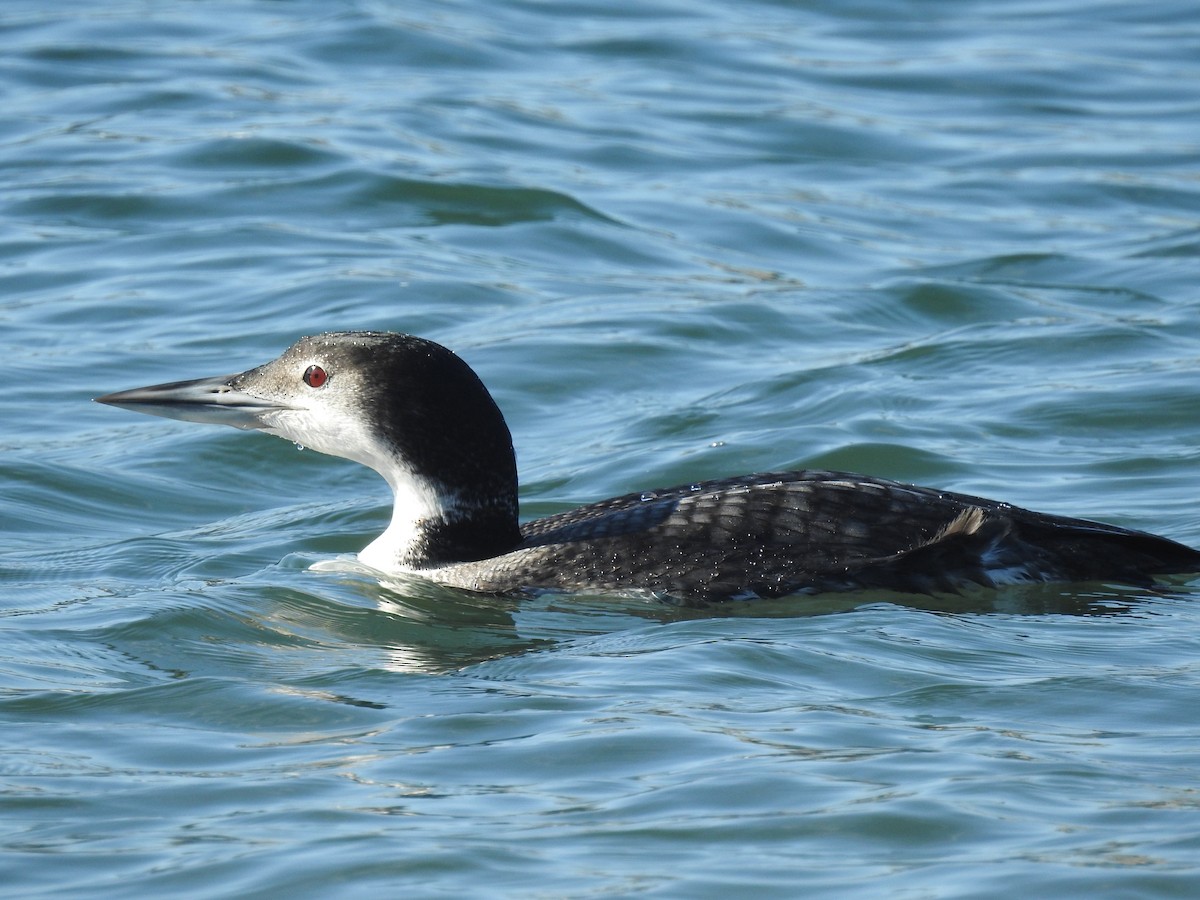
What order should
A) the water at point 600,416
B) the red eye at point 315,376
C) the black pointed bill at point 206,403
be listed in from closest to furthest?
the water at point 600,416 → the red eye at point 315,376 → the black pointed bill at point 206,403

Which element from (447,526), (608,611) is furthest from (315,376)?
(608,611)

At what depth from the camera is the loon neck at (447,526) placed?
6.89m

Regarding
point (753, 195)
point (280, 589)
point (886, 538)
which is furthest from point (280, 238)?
point (886, 538)

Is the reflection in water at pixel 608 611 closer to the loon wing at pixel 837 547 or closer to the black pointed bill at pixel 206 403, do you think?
the loon wing at pixel 837 547

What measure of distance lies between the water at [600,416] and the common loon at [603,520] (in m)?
0.11

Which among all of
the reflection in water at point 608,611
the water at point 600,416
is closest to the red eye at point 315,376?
the water at point 600,416

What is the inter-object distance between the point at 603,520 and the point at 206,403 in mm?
1455

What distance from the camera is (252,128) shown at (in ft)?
44.5

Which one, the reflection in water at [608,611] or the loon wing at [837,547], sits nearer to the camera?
the reflection in water at [608,611]

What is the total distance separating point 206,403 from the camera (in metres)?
7.05

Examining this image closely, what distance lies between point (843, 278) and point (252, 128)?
4.45 m

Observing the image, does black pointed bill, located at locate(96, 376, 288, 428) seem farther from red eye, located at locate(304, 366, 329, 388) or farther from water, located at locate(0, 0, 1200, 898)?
water, located at locate(0, 0, 1200, 898)

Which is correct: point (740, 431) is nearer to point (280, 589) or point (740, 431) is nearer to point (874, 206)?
point (280, 589)

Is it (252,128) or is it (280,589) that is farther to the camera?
(252,128)
